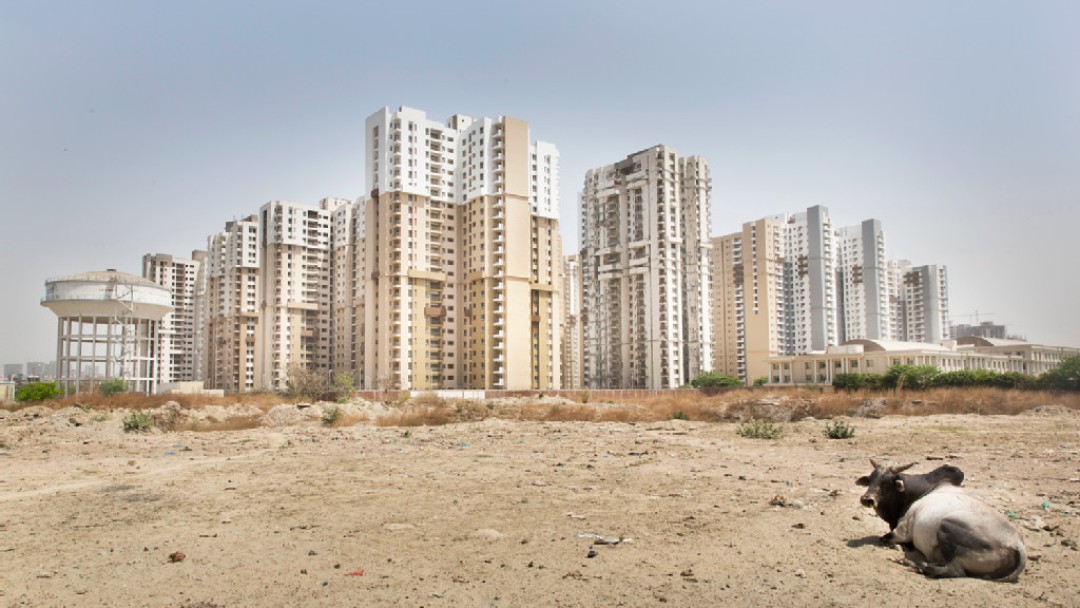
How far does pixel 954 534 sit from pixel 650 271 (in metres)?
82.6

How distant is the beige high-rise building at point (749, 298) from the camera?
105750mm

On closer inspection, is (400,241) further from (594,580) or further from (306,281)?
(594,580)

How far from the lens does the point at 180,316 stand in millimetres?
129250

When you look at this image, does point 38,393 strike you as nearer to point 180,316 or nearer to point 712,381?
point 712,381

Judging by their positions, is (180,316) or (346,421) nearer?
(346,421)

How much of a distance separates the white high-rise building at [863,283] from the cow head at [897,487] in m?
119

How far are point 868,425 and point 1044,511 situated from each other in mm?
16016

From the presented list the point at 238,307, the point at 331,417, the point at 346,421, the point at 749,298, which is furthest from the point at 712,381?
the point at 238,307

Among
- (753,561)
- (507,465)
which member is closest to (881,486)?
(753,561)

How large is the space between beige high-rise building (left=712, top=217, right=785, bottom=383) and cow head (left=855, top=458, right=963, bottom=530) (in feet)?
319

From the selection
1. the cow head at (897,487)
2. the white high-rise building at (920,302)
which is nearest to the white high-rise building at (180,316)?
the white high-rise building at (920,302)

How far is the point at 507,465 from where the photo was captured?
13.9 meters

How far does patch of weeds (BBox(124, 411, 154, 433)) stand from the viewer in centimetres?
2223

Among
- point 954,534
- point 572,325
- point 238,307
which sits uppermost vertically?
point 238,307
